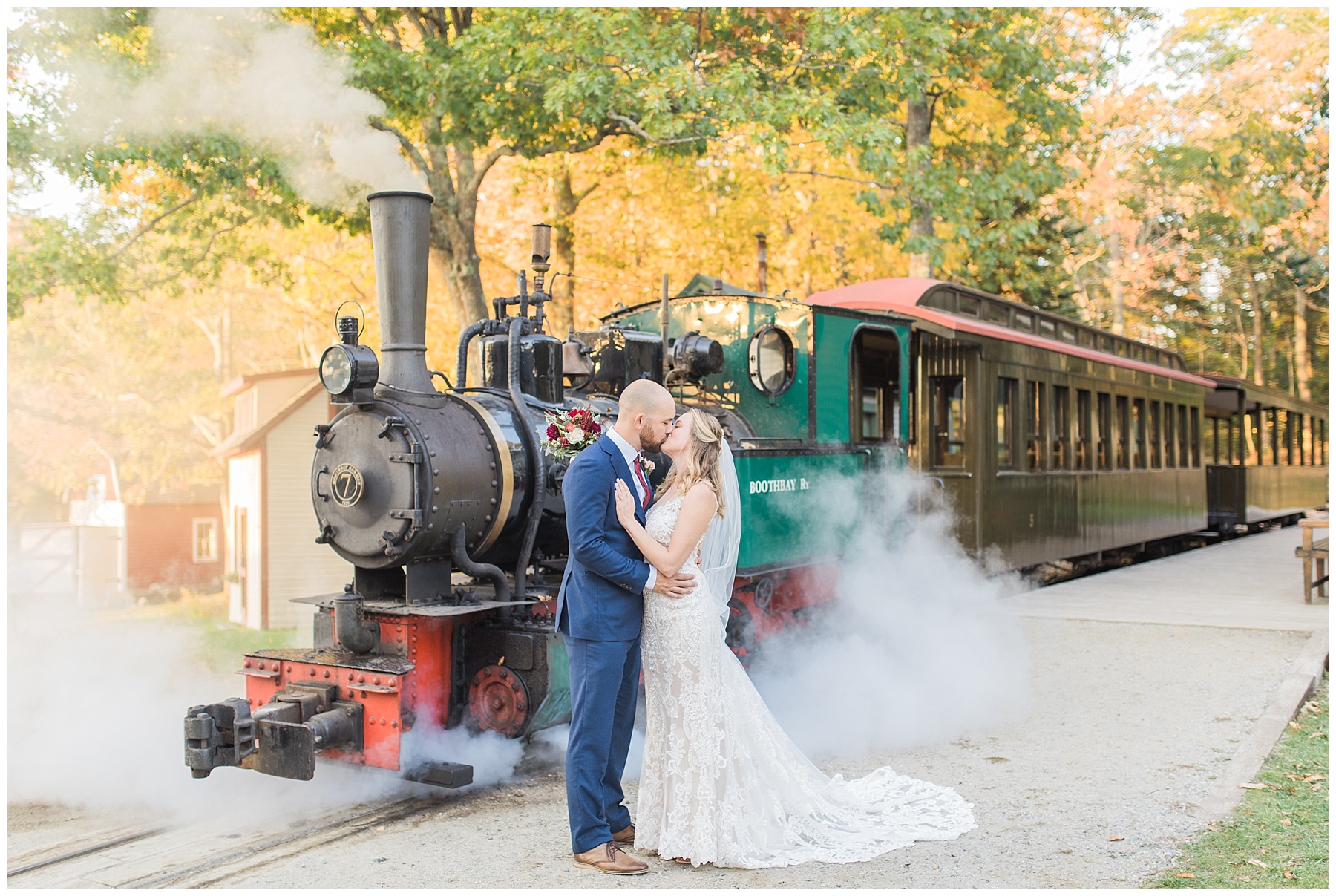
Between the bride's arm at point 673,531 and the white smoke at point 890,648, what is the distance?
7.35 ft

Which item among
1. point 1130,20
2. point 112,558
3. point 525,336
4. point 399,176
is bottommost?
point 112,558

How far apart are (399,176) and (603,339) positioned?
1.89 m

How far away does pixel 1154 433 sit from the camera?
1589 cm

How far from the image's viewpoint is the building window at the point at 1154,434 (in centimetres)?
1576

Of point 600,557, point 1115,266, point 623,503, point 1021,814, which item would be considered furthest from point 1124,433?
point 1115,266

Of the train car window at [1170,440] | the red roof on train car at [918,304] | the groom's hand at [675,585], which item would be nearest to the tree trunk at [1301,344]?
the train car window at [1170,440]

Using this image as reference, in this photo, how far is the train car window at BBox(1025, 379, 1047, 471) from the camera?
1159 centimetres

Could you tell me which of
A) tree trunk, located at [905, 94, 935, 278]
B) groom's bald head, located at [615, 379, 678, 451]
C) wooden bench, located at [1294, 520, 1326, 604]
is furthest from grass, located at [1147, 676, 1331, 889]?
tree trunk, located at [905, 94, 935, 278]

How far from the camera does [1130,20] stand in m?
19.9

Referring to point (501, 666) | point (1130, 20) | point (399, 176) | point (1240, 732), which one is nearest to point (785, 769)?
point (501, 666)

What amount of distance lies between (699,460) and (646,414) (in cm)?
27

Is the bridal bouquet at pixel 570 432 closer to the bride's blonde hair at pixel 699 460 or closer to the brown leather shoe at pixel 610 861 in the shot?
the bride's blonde hair at pixel 699 460

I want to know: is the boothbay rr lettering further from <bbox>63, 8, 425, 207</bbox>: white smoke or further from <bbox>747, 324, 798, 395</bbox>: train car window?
<bbox>63, 8, 425, 207</bbox>: white smoke

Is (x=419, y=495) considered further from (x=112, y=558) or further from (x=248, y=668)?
(x=112, y=558)
